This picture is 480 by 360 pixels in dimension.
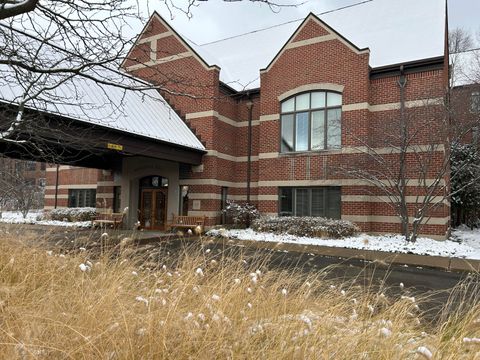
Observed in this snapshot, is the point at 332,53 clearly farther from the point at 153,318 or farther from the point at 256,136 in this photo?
the point at 153,318

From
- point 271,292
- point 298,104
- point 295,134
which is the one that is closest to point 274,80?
point 298,104

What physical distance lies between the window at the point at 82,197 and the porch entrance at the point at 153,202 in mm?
8151

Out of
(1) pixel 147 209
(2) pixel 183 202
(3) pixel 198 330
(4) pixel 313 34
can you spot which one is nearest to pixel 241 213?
(2) pixel 183 202

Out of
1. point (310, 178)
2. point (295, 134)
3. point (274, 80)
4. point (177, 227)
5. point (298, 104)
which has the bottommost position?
point (177, 227)

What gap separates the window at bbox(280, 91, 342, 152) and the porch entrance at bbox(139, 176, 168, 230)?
7.16 meters

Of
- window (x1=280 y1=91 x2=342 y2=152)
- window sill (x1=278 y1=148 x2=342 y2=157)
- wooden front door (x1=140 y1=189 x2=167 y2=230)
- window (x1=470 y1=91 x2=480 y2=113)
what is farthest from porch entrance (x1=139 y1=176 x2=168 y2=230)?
window (x1=470 y1=91 x2=480 y2=113)

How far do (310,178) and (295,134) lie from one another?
2.43m

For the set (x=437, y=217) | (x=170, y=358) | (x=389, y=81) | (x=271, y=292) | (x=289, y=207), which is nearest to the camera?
(x=170, y=358)

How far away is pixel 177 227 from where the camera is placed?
19.1 meters

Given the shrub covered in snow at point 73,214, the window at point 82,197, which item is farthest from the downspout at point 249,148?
the window at point 82,197

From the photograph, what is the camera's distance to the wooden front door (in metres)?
20.9

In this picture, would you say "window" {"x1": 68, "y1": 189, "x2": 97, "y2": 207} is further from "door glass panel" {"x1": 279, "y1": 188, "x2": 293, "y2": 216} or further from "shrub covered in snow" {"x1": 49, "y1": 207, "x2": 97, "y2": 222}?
"door glass panel" {"x1": 279, "y1": 188, "x2": 293, "y2": 216}

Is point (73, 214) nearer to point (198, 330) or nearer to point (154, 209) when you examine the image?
point (154, 209)

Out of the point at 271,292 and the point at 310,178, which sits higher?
Answer: the point at 310,178
